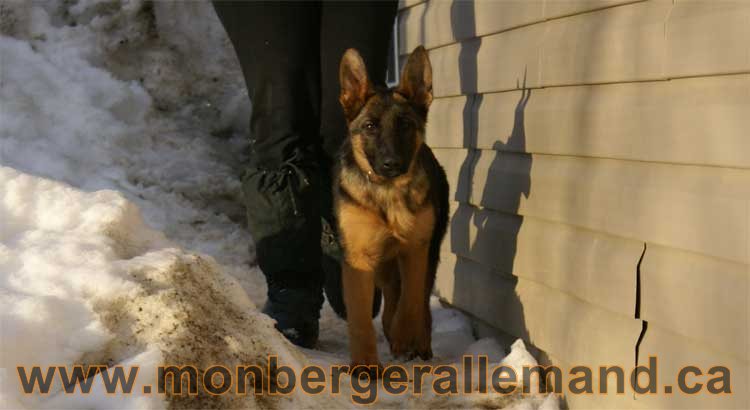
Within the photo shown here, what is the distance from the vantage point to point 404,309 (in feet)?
12.4

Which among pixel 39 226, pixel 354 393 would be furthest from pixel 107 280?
pixel 354 393

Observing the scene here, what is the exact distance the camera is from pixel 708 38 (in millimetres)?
2393

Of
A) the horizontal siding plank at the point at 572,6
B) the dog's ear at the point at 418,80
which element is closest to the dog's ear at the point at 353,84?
the dog's ear at the point at 418,80

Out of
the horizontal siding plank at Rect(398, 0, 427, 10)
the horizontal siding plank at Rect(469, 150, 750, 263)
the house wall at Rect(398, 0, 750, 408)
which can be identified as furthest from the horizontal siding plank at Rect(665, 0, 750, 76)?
the horizontal siding plank at Rect(398, 0, 427, 10)

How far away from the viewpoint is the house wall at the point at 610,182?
2357 mm

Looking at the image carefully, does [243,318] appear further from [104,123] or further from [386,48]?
[104,123]

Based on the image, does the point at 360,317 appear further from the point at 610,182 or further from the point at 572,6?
the point at 572,6

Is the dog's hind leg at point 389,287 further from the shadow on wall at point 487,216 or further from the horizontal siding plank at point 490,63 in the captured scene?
the horizontal siding plank at point 490,63

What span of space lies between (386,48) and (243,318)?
1.83 m

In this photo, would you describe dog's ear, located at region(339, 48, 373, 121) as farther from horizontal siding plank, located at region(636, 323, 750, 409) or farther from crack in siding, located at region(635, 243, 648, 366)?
horizontal siding plank, located at region(636, 323, 750, 409)

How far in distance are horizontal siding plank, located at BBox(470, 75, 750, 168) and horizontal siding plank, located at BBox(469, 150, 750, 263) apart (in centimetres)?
5

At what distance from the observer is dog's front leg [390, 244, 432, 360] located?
3695 millimetres

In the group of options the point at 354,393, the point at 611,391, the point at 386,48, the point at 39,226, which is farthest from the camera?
the point at 386,48

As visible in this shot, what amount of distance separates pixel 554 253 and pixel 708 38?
1.26m
